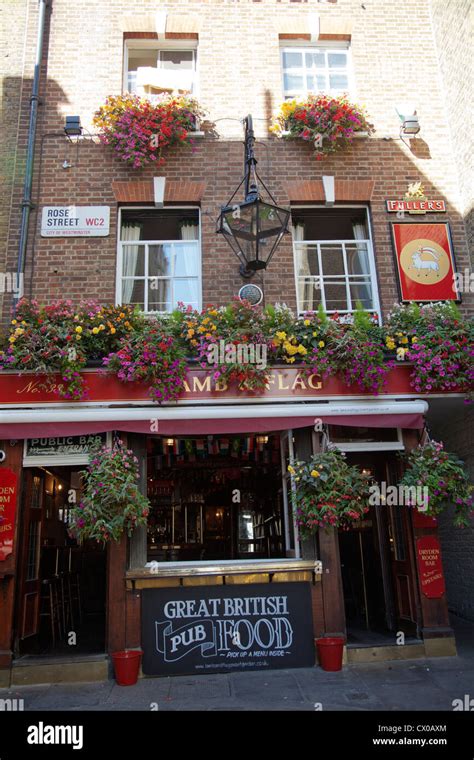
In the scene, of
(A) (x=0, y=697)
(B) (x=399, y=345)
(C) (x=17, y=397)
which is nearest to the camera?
(A) (x=0, y=697)

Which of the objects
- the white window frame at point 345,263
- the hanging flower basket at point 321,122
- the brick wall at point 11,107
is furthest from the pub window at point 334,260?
the brick wall at point 11,107

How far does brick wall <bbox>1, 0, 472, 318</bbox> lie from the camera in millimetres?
8930

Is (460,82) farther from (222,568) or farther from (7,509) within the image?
(7,509)

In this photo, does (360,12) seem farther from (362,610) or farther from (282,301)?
(362,610)

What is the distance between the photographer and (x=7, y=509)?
293 inches

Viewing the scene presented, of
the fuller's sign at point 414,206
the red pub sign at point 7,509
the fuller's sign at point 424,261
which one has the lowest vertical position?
the red pub sign at point 7,509

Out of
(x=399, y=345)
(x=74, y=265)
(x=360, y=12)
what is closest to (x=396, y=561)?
(x=399, y=345)

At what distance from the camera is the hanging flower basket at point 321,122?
30.7 ft

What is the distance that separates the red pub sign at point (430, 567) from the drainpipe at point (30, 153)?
22.1ft

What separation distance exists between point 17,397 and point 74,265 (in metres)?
2.37

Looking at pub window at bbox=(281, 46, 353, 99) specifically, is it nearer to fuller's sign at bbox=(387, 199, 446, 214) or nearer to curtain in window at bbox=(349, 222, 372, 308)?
fuller's sign at bbox=(387, 199, 446, 214)

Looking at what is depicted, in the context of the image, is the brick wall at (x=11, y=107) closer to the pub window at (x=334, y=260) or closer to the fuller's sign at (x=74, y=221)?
the fuller's sign at (x=74, y=221)

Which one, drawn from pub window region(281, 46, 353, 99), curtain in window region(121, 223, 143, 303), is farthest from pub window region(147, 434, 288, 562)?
→ pub window region(281, 46, 353, 99)

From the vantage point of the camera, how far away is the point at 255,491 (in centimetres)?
1118
